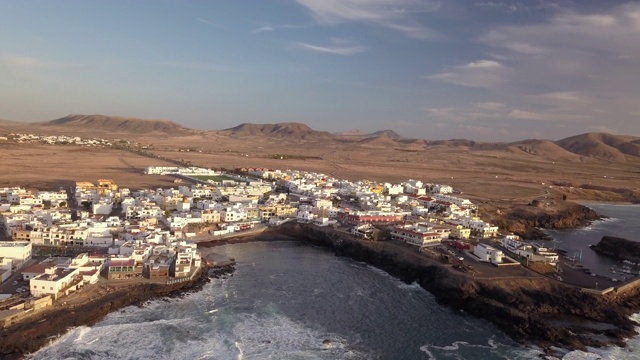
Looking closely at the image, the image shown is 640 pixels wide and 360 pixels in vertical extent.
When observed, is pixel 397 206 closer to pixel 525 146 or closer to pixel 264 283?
pixel 264 283

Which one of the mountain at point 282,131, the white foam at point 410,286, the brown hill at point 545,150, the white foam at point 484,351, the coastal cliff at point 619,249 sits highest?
the mountain at point 282,131

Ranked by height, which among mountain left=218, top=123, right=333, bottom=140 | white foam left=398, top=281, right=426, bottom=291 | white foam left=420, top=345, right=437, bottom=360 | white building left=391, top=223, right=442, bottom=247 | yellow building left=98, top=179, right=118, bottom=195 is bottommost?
white foam left=420, top=345, right=437, bottom=360

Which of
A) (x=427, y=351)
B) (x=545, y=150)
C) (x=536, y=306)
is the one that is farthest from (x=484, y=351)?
(x=545, y=150)

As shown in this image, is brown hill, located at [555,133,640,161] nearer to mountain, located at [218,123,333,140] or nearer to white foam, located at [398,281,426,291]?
mountain, located at [218,123,333,140]

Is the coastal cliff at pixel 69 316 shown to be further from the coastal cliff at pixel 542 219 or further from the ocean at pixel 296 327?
the coastal cliff at pixel 542 219

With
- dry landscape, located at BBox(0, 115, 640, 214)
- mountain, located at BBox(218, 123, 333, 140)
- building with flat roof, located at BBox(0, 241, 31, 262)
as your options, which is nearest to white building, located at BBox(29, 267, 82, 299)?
building with flat roof, located at BBox(0, 241, 31, 262)

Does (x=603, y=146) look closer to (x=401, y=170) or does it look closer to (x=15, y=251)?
(x=401, y=170)

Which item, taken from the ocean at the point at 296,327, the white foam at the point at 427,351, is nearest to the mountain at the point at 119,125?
the ocean at the point at 296,327
